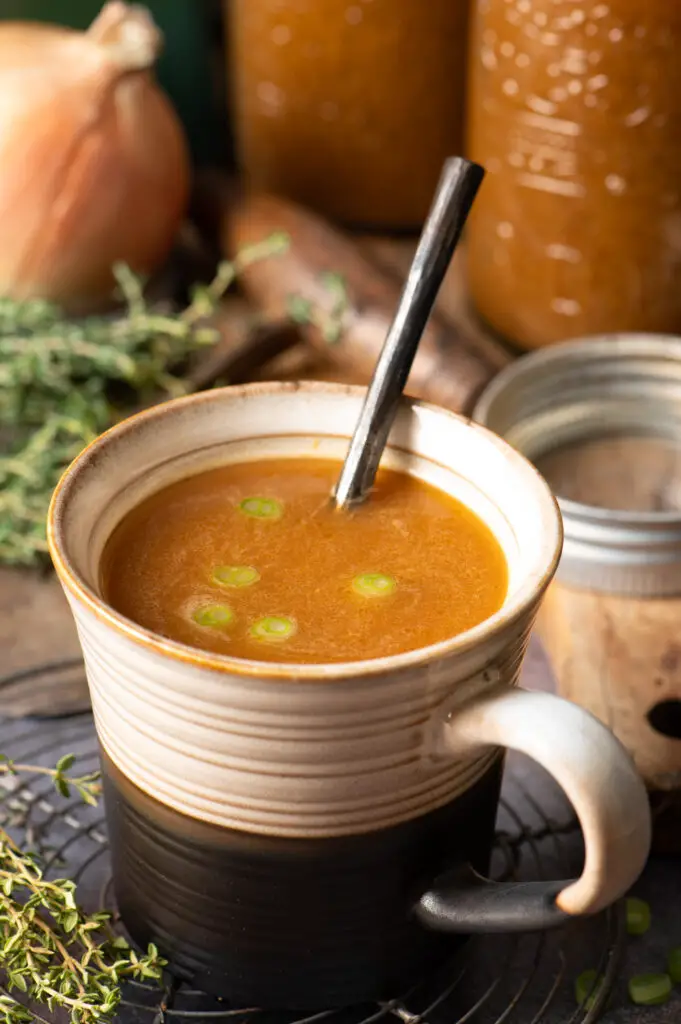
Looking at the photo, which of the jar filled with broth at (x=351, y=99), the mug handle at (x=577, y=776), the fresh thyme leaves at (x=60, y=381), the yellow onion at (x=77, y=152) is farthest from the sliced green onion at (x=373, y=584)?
the jar filled with broth at (x=351, y=99)

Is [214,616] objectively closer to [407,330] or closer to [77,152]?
[407,330]

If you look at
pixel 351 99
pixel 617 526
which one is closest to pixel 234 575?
pixel 617 526

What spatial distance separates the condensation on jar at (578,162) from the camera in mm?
1217

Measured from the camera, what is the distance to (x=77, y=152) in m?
1.46

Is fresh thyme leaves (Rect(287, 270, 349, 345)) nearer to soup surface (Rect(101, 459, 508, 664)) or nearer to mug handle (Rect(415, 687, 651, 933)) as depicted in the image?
soup surface (Rect(101, 459, 508, 664))

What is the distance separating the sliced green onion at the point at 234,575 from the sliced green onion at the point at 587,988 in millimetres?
344

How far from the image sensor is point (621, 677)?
0.98 metres

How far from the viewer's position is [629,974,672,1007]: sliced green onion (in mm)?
824

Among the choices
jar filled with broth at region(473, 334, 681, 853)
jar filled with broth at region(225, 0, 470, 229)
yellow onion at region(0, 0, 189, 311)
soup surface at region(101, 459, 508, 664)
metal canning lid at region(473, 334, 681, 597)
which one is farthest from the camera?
jar filled with broth at region(225, 0, 470, 229)

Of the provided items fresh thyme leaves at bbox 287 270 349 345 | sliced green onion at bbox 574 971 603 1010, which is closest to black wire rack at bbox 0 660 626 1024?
sliced green onion at bbox 574 971 603 1010

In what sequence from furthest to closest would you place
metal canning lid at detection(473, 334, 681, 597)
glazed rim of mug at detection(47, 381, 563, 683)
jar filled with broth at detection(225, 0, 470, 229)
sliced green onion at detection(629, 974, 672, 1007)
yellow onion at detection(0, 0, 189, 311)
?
jar filled with broth at detection(225, 0, 470, 229) < yellow onion at detection(0, 0, 189, 311) < metal canning lid at detection(473, 334, 681, 597) < sliced green onion at detection(629, 974, 672, 1007) < glazed rim of mug at detection(47, 381, 563, 683)

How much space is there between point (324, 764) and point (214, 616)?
12cm

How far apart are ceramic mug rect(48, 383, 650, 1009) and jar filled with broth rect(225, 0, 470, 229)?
891 mm

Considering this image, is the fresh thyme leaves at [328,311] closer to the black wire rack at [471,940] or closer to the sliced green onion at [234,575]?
the black wire rack at [471,940]
